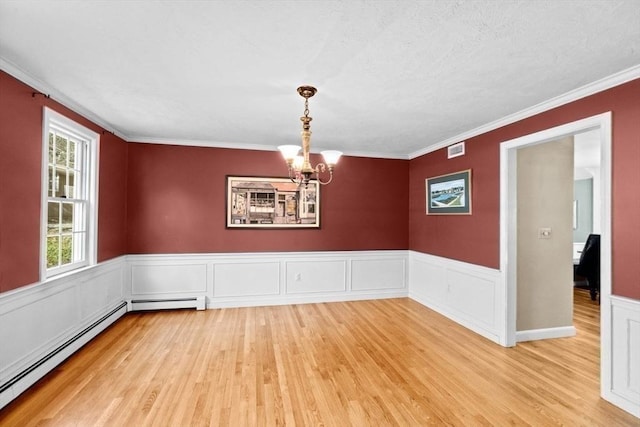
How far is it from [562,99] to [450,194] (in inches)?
71.3

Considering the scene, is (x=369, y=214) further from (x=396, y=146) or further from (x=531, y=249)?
(x=531, y=249)

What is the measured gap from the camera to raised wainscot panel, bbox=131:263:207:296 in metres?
4.49

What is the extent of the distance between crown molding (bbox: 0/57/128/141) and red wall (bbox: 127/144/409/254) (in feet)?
3.02

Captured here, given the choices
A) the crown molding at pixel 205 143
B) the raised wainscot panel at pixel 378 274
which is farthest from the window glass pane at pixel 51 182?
the raised wainscot panel at pixel 378 274

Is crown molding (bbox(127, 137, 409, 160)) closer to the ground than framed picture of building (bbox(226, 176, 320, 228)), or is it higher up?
higher up

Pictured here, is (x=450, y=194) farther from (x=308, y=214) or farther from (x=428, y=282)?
(x=308, y=214)

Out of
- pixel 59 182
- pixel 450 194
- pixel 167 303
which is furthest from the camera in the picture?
pixel 167 303

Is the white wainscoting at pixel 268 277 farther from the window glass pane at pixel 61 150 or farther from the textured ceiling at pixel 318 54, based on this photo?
the textured ceiling at pixel 318 54

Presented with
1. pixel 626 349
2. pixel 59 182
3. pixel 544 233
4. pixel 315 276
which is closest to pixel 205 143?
pixel 59 182

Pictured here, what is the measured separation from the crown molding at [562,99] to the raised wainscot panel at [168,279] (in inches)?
167

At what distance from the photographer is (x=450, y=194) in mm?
4391

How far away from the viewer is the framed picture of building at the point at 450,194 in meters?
4.09

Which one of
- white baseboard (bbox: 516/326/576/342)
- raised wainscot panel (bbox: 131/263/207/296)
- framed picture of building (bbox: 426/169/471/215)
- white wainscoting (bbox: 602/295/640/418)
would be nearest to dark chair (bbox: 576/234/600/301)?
white baseboard (bbox: 516/326/576/342)

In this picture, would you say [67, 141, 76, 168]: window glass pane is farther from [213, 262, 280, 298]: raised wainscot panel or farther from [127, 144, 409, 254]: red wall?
[213, 262, 280, 298]: raised wainscot panel
